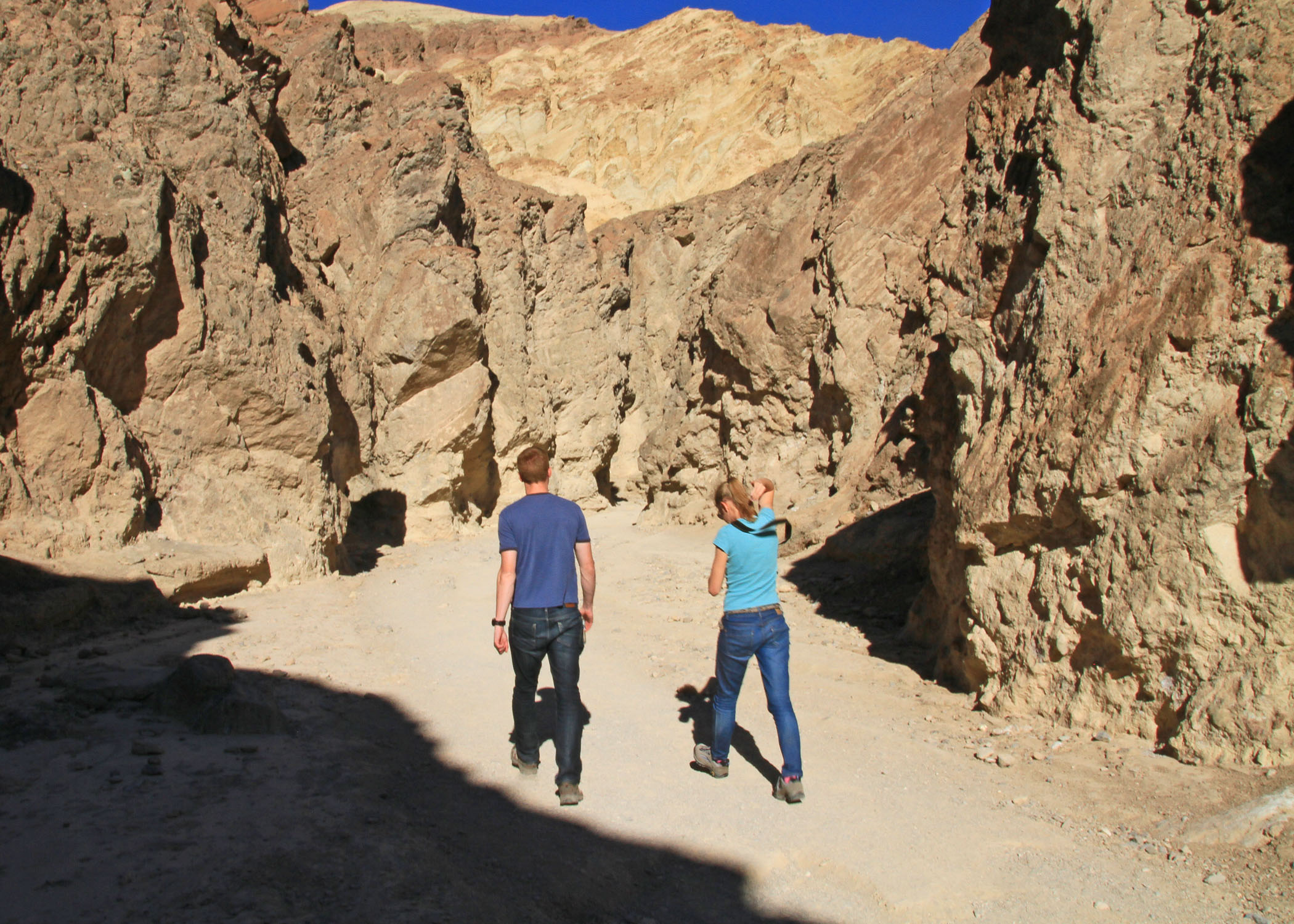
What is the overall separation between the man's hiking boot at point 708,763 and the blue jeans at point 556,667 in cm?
68

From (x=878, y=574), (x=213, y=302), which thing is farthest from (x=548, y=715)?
(x=213, y=302)

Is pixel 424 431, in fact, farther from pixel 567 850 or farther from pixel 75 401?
pixel 567 850

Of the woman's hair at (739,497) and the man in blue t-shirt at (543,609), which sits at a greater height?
the woman's hair at (739,497)

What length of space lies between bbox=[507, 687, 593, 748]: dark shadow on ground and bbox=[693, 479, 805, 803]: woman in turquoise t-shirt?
80 centimetres

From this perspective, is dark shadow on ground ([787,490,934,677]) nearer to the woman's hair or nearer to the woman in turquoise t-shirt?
the woman in turquoise t-shirt

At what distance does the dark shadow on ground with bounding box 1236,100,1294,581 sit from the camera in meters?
3.67

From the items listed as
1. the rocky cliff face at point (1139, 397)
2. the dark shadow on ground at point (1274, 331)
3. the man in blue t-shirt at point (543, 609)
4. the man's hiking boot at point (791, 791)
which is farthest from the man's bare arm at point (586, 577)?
the dark shadow on ground at point (1274, 331)

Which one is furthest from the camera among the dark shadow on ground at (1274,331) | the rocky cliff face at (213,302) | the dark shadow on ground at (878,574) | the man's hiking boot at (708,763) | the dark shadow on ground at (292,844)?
the rocky cliff face at (213,302)

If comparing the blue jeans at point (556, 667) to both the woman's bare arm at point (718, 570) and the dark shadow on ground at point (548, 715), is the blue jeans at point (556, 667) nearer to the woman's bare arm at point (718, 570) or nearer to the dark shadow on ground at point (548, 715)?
the dark shadow on ground at point (548, 715)

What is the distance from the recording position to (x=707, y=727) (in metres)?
4.87

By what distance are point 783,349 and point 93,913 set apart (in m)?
15.1

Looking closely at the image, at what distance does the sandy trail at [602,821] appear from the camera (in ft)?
8.79

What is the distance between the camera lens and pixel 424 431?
54.3 feet

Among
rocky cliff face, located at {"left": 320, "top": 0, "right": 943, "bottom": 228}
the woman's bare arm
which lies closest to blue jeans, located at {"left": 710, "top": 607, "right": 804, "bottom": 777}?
the woman's bare arm
